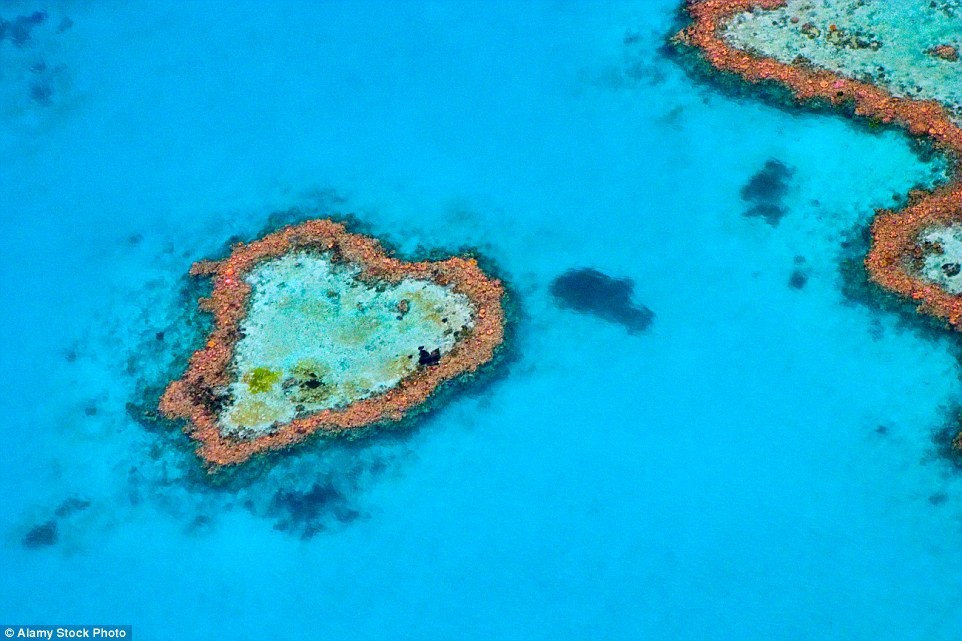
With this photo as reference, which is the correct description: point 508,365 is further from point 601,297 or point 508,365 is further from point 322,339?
point 322,339

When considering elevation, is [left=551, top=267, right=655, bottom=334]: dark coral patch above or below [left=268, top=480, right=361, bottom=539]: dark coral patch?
above

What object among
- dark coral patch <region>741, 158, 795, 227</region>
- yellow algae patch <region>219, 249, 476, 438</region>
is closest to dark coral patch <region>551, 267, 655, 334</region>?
yellow algae patch <region>219, 249, 476, 438</region>

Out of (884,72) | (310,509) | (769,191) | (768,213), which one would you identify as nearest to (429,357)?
(310,509)

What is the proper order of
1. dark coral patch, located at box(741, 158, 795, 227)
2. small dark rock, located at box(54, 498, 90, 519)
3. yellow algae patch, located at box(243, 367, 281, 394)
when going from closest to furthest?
1. small dark rock, located at box(54, 498, 90, 519)
2. yellow algae patch, located at box(243, 367, 281, 394)
3. dark coral patch, located at box(741, 158, 795, 227)

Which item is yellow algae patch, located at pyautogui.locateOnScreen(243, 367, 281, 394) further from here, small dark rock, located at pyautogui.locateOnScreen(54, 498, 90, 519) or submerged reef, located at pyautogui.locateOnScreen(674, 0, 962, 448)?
submerged reef, located at pyautogui.locateOnScreen(674, 0, 962, 448)

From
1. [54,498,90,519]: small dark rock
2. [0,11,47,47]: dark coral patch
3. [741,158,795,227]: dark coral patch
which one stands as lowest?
[54,498,90,519]: small dark rock

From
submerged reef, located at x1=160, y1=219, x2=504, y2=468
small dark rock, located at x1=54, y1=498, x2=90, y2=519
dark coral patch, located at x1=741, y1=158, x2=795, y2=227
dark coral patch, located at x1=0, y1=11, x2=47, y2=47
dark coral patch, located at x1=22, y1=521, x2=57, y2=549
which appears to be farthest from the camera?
dark coral patch, located at x1=0, y1=11, x2=47, y2=47
